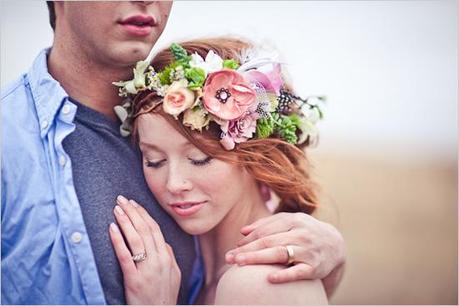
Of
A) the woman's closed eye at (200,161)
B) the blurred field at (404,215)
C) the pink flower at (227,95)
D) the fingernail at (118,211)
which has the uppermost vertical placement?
the pink flower at (227,95)

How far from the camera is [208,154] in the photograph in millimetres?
2529

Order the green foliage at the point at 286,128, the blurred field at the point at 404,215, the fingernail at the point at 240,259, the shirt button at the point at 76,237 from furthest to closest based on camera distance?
the blurred field at the point at 404,215 < the green foliage at the point at 286,128 < the fingernail at the point at 240,259 < the shirt button at the point at 76,237

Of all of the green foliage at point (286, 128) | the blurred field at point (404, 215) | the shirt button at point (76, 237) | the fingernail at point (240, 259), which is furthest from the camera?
the blurred field at point (404, 215)

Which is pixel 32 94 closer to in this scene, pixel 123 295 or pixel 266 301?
pixel 123 295

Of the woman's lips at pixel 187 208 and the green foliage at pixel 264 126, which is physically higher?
the green foliage at pixel 264 126

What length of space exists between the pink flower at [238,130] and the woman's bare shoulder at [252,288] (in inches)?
17.1

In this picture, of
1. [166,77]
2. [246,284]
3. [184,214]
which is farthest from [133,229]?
[166,77]

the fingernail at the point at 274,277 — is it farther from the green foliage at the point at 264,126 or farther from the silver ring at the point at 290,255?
the green foliage at the point at 264,126

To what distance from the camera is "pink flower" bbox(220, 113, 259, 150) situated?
2525 millimetres

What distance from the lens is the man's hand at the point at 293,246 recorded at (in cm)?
250

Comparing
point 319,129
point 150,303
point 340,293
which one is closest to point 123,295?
point 150,303

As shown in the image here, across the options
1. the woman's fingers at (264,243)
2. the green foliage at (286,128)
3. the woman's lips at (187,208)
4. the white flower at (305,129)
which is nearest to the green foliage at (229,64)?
the green foliage at (286,128)

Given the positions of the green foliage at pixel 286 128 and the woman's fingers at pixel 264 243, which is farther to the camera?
the green foliage at pixel 286 128

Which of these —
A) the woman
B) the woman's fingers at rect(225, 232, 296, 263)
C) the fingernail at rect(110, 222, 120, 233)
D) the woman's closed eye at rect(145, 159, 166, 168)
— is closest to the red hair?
the woman
